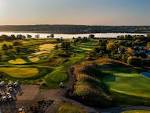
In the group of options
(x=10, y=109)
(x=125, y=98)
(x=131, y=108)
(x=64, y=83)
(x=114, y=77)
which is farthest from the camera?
(x=114, y=77)

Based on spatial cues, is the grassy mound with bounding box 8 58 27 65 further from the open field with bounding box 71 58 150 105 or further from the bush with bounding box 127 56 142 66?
the bush with bounding box 127 56 142 66

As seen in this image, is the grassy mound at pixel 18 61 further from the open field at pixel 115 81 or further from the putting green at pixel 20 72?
the open field at pixel 115 81

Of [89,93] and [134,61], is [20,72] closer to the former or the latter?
[89,93]

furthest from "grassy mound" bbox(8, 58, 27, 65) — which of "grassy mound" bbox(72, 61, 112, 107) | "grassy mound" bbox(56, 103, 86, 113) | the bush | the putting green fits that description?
"grassy mound" bbox(56, 103, 86, 113)

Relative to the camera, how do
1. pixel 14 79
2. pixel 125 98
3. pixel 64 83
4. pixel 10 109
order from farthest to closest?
1. pixel 14 79
2. pixel 64 83
3. pixel 125 98
4. pixel 10 109

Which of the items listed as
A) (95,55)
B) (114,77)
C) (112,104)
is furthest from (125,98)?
(95,55)

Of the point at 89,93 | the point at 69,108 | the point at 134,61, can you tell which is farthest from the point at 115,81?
the point at 134,61

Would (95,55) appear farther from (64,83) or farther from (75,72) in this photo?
(64,83)
